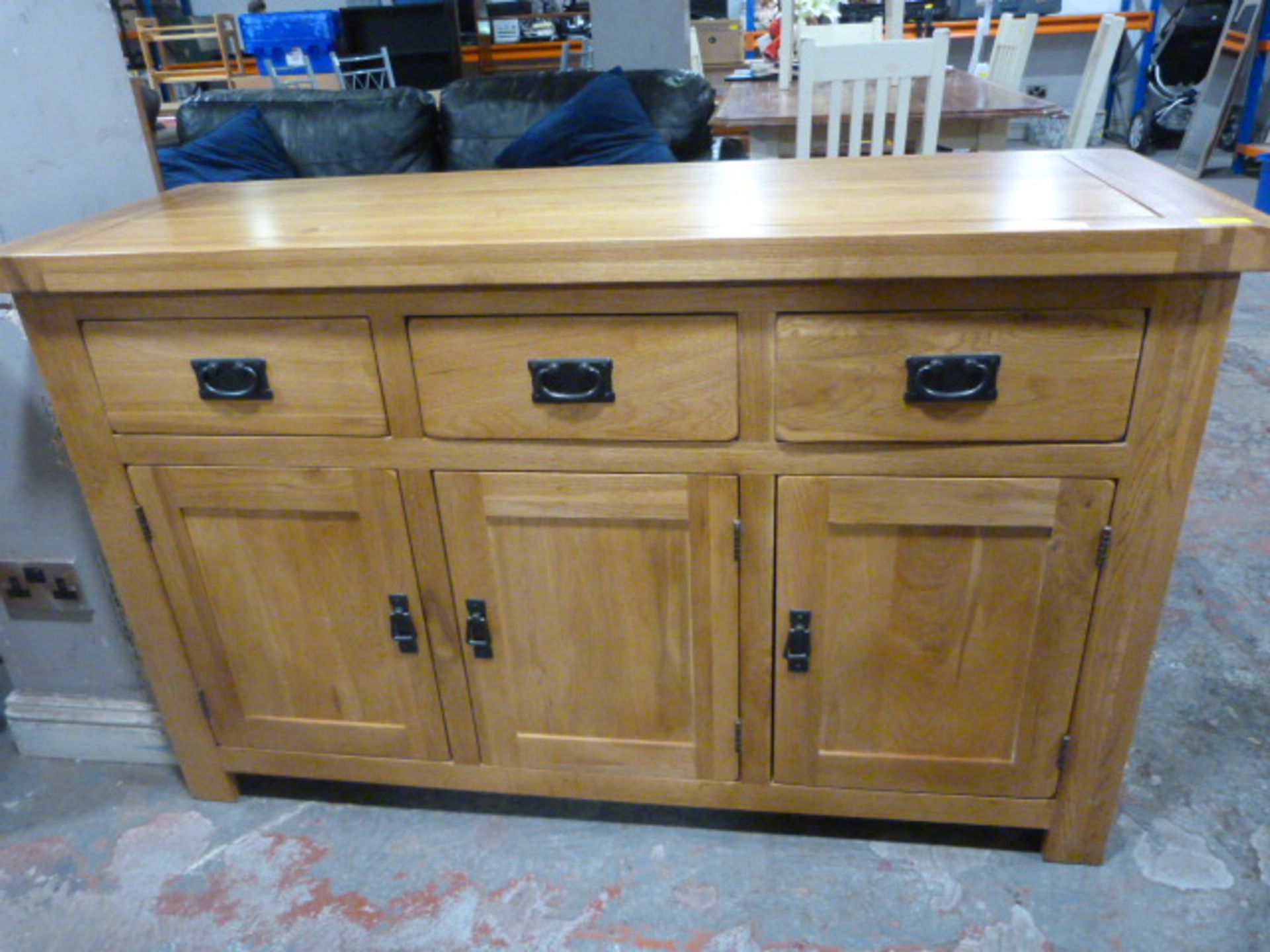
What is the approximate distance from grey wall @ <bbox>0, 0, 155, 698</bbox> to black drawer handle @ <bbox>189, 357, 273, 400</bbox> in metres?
0.40

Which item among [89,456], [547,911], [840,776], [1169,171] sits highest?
[1169,171]

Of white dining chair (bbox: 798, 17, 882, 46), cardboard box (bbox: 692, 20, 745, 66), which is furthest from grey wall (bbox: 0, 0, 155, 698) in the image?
cardboard box (bbox: 692, 20, 745, 66)

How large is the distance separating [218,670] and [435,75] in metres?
7.15

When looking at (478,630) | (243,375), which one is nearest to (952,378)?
(478,630)

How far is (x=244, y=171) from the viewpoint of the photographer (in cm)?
285

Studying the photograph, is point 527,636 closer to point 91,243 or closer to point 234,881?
point 234,881

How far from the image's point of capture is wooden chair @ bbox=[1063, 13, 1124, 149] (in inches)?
109

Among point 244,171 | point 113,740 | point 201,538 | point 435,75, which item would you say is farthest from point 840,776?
point 435,75

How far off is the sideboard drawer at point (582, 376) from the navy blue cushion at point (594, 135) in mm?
1787

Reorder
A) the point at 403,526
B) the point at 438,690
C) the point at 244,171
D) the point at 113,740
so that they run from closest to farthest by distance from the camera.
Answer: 1. the point at 403,526
2. the point at 438,690
3. the point at 113,740
4. the point at 244,171

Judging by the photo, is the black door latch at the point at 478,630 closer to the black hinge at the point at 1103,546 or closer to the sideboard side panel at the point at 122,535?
the sideboard side panel at the point at 122,535

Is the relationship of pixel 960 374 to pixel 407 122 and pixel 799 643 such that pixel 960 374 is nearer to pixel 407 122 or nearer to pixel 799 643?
pixel 799 643

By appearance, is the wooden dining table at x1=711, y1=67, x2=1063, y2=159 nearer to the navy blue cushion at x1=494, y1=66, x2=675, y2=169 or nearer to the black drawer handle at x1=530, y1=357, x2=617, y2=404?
the navy blue cushion at x1=494, y1=66, x2=675, y2=169

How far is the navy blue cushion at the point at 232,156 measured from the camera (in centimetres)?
268
